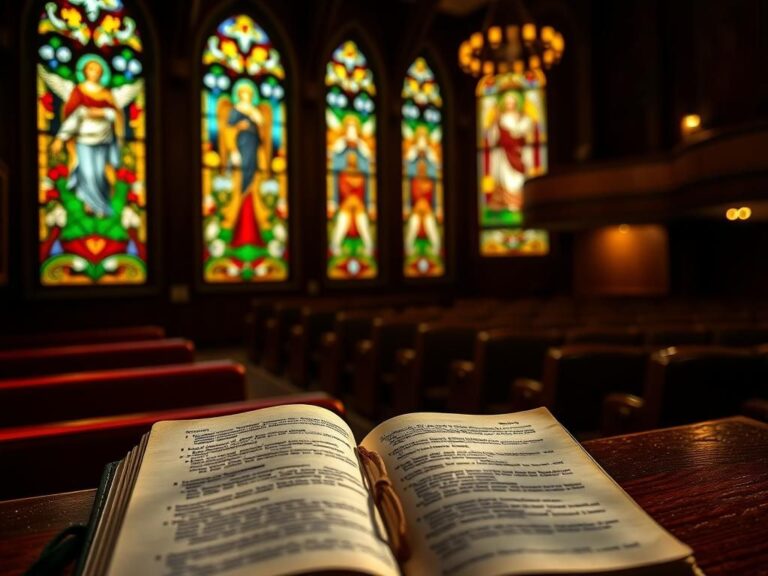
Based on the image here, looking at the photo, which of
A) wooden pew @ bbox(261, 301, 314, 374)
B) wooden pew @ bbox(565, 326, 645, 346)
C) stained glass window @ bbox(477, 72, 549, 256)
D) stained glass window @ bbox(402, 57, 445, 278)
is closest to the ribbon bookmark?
wooden pew @ bbox(565, 326, 645, 346)

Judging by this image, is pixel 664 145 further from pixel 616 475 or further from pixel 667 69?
pixel 616 475

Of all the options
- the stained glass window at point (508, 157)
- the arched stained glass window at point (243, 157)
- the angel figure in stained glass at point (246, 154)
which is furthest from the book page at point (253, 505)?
the stained glass window at point (508, 157)

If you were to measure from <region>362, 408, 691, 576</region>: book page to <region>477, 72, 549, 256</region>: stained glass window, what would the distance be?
9193 mm

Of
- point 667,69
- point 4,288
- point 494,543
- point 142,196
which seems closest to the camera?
point 494,543

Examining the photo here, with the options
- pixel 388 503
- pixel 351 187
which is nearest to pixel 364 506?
pixel 388 503

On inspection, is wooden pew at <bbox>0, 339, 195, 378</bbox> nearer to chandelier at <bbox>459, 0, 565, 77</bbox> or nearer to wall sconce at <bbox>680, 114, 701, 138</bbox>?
chandelier at <bbox>459, 0, 565, 77</bbox>

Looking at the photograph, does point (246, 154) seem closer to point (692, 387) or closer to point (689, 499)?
point (692, 387)

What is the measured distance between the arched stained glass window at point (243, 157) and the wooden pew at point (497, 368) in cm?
562

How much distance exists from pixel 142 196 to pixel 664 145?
7.46 m

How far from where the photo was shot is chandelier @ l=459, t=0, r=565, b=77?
6168mm

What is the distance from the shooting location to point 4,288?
21.0ft

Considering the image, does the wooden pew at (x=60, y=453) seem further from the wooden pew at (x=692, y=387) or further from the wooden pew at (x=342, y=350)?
the wooden pew at (x=342, y=350)

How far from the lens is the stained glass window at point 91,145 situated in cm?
668

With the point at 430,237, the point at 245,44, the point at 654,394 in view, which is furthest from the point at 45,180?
the point at 654,394
